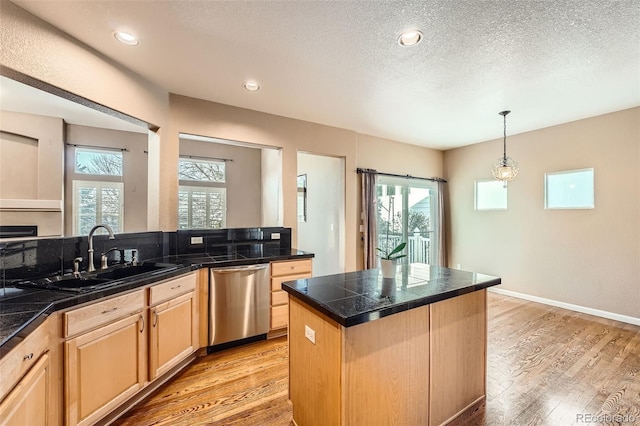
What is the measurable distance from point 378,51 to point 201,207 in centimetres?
463

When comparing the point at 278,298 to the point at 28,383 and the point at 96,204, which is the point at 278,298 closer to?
the point at 28,383

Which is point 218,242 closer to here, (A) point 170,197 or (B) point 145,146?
(A) point 170,197

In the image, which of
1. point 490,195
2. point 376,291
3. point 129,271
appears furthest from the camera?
point 490,195

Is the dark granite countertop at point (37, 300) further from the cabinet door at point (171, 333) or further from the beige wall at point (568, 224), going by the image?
the beige wall at point (568, 224)

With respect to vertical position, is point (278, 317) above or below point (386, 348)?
below

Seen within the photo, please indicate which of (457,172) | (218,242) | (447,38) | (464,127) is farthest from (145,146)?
(457,172)

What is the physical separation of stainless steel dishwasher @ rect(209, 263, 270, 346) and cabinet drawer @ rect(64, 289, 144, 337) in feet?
2.60

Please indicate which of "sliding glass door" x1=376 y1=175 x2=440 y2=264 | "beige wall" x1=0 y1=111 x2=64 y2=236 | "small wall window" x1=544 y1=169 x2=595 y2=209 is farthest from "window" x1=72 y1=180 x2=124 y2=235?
"small wall window" x1=544 y1=169 x2=595 y2=209

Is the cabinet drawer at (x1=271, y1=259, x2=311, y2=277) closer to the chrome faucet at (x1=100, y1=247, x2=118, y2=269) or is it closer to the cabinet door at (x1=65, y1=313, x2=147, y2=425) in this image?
the cabinet door at (x1=65, y1=313, x2=147, y2=425)

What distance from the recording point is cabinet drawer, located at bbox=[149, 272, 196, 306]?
2.07 metres

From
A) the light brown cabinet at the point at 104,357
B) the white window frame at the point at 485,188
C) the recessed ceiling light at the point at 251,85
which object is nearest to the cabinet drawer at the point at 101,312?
the light brown cabinet at the point at 104,357

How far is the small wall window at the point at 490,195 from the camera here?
484cm

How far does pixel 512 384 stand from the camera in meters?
2.25

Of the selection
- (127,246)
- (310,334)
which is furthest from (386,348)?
(127,246)
